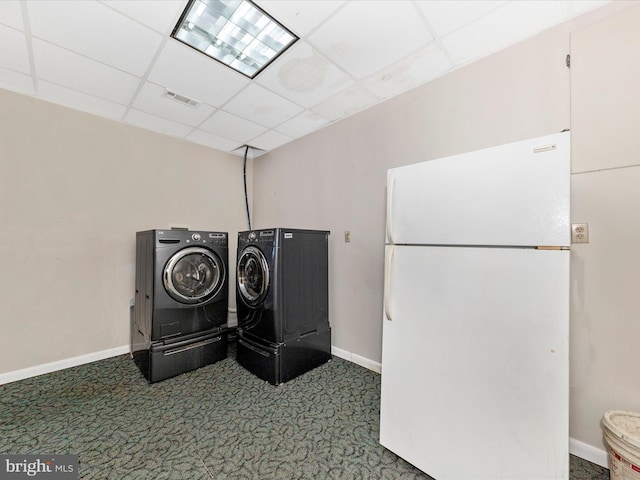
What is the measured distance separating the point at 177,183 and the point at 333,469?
331 centimetres

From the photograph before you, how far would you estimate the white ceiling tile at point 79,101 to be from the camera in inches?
91.5

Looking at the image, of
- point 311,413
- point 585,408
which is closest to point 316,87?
point 311,413

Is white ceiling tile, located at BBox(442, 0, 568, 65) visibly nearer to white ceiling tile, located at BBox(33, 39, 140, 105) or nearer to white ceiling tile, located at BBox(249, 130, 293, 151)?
white ceiling tile, located at BBox(249, 130, 293, 151)

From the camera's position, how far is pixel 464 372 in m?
1.26

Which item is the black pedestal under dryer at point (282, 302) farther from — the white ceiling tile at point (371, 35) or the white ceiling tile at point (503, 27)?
the white ceiling tile at point (503, 27)

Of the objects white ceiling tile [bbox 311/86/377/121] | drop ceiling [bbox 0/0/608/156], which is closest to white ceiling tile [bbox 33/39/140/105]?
drop ceiling [bbox 0/0/608/156]

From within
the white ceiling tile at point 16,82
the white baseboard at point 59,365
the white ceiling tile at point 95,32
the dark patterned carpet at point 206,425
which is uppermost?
the white ceiling tile at point 95,32

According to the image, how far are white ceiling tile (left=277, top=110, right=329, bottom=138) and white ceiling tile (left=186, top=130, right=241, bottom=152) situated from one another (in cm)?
81

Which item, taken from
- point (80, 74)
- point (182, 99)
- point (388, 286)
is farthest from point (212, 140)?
point (388, 286)

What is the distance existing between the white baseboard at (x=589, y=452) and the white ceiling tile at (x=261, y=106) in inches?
127

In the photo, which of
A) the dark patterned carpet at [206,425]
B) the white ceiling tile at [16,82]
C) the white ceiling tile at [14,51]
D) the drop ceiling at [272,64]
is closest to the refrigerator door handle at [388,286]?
the dark patterned carpet at [206,425]

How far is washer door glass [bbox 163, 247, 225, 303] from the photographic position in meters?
2.40

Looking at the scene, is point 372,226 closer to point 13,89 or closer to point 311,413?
point 311,413

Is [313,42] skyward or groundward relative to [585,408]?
skyward
